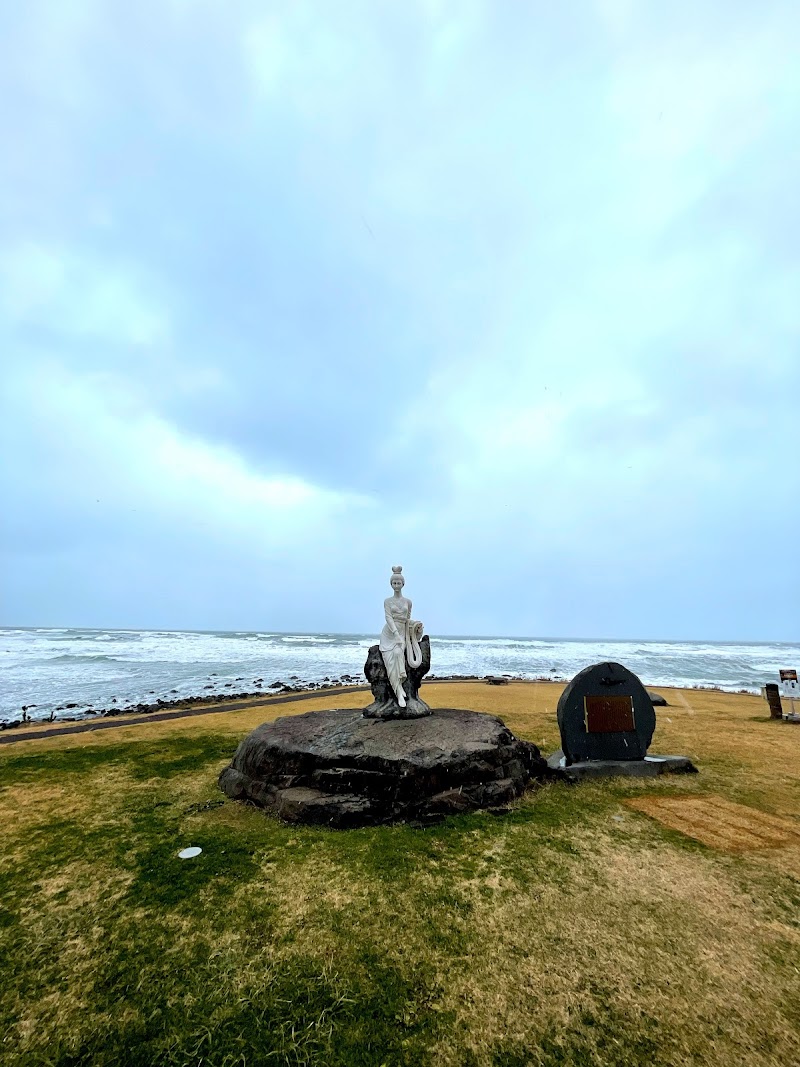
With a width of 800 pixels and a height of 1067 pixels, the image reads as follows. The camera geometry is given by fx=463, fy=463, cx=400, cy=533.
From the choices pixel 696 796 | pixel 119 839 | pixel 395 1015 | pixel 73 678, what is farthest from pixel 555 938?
pixel 73 678

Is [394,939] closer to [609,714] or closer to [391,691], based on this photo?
[391,691]

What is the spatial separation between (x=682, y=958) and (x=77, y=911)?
450 centimetres

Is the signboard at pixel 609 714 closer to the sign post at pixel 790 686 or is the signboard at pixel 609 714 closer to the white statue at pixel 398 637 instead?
the white statue at pixel 398 637

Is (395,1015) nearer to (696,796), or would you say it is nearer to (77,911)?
(77,911)

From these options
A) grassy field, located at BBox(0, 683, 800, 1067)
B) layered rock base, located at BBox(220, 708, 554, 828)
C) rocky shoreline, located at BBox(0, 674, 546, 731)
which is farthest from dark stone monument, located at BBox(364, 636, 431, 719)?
rocky shoreline, located at BBox(0, 674, 546, 731)

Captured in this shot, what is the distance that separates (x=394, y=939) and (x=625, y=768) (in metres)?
5.06

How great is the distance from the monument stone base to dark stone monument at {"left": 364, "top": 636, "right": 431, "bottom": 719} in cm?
222

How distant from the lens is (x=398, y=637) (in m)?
7.96

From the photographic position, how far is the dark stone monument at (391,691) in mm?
7547

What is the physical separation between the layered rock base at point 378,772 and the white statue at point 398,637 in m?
1.12

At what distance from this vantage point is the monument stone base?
6824 millimetres

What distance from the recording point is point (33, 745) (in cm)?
928

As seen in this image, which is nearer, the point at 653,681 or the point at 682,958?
the point at 682,958

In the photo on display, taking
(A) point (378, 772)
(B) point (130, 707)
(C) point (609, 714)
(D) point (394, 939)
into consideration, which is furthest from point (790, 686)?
(B) point (130, 707)
